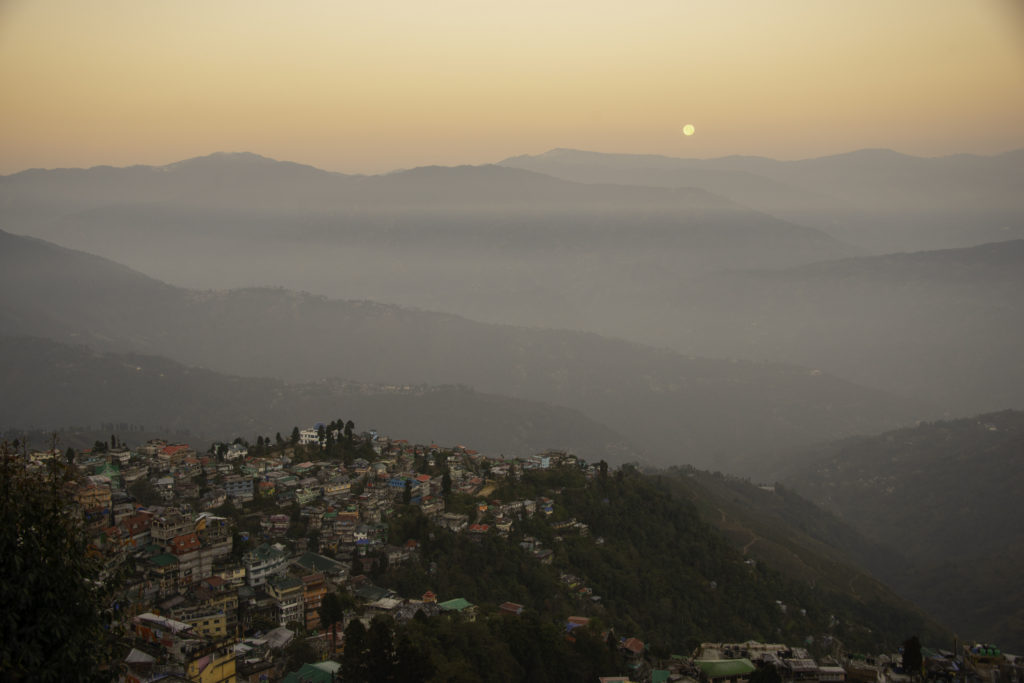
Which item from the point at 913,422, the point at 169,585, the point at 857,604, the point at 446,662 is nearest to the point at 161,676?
the point at 446,662

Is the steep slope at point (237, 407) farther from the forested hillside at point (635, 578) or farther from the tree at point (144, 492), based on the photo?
the tree at point (144, 492)

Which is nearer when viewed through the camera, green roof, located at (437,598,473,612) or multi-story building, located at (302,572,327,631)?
multi-story building, located at (302,572,327,631)

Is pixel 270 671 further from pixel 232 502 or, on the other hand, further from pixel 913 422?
pixel 913 422

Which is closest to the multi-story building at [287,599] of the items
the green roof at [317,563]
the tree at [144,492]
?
the green roof at [317,563]

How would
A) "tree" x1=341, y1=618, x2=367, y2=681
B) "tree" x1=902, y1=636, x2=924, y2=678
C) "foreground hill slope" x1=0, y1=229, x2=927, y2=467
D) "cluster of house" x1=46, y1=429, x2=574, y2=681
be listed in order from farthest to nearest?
"foreground hill slope" x1=0, y1=229, x2=927, y2=467
"tree" x1=902, y1=636, x2=924, y2=678
"cluster of house" x1=46, y1=429, x2=574, y2=681
"tree" x1=341, y1=618, x2=367, y2=681

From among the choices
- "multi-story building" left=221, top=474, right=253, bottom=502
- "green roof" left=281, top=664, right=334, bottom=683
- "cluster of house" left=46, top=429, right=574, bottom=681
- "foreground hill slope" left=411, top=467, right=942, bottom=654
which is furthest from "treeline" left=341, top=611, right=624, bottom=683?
"multi-story building" left=221, top=474, right=253, bottom=502

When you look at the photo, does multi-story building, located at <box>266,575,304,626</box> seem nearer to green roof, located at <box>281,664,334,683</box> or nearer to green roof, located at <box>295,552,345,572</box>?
green roof, located at <box>295,552,345,572</box>

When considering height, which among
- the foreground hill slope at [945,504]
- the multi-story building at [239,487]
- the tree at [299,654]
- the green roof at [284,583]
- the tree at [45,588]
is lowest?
the foreground hill slope at [945,504]
